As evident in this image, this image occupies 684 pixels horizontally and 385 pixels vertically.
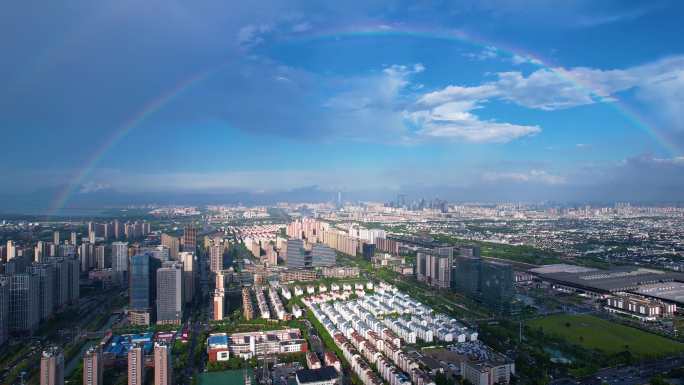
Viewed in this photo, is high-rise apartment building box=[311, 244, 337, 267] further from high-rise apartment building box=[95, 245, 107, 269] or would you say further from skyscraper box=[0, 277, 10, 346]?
skyscraper box=[0, 277, 10, 346]

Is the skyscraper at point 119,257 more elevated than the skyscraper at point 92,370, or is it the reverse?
the skyscraper at point 119,257

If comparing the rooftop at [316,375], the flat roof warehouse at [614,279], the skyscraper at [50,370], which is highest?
the skyscraper at [50,370]

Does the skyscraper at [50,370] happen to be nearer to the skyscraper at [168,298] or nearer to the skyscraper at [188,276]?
the skyscraper at [168,298]

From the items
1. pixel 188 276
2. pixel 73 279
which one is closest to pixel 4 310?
pixel 73 279

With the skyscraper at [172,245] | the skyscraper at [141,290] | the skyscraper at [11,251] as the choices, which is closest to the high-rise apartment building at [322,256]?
the skyscraper at [172,245]

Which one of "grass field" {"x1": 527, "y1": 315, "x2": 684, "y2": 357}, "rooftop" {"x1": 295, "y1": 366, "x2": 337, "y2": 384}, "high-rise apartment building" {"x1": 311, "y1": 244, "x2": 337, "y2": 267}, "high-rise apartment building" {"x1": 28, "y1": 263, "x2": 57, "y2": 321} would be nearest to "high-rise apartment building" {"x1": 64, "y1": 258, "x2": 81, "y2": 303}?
"high-rise apartment building" {"x1": 28, "y1": 263, "x2": 57, "y2": 321}

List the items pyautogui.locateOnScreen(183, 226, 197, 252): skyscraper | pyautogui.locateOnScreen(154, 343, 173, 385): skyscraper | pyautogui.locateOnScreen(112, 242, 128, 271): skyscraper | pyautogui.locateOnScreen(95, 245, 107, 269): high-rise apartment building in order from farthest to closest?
pyautogui.locateOnScreen(183, 226, 197, 252): skyscraper, pyautogui.locateOnScreen(95, 245, 107, 269): high-rise apartment building, pyautogui.locateOnScreen(112, 242, 128, 271): skyscraper, pyautogui.locateOnScreen(154, 343, 173, 385): skyscraper

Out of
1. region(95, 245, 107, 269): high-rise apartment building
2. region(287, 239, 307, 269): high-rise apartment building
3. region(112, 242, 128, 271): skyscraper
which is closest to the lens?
region(112, 242, 128, 271): skyscraper
